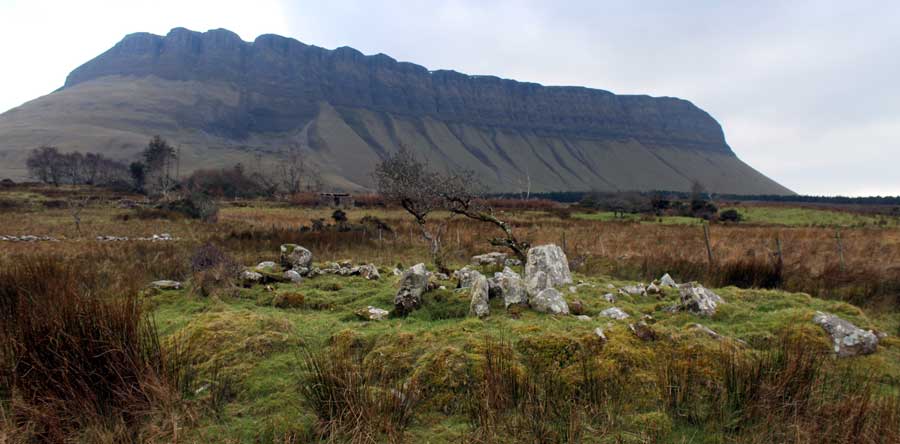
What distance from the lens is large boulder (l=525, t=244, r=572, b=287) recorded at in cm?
1047

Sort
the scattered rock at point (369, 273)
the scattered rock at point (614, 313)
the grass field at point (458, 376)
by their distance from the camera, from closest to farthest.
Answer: the grass field at point (458, 376) → the scattered rock at point (614, 313) → the scattered rock at point (369, 273)

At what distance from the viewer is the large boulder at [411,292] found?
7.93 meters

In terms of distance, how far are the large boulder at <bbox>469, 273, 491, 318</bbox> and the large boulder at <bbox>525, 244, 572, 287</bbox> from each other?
7.94ft

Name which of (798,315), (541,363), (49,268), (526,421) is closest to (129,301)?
(49,268)

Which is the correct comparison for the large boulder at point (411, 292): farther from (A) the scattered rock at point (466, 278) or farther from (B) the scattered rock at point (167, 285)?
(B) the scattered rock at point (167, 285)

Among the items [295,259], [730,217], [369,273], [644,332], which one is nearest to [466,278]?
[369,273]

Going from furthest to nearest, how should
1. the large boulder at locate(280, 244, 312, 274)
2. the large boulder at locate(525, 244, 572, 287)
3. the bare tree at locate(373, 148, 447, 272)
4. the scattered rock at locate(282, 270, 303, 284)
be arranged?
the bare tree at locate(373, 148, 447, 272), the large boulder at locate(280, 244, 312, 274), the scattered rock at locate(282, 270, 303, 284), the large boulder at locate(525, 244, 572, 287)

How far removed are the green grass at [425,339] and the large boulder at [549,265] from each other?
150 cm

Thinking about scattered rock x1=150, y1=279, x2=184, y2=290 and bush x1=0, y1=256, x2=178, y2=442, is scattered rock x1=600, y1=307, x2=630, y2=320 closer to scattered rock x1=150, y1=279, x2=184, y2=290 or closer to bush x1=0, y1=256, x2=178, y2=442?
bush x1=0, y1=256, x2=178, y2=442

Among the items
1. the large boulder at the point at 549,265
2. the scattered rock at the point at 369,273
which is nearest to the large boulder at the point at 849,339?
the large boulder at the point at 549,265

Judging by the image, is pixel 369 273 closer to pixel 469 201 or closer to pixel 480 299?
pixel 480 299

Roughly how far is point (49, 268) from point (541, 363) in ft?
20.6

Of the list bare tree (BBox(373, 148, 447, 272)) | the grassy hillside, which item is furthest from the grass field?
the grassy hillside

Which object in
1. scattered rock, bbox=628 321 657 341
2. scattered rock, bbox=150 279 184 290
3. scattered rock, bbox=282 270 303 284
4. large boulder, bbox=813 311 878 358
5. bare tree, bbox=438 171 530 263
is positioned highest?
bare tree, bbox=438 171 530 263
